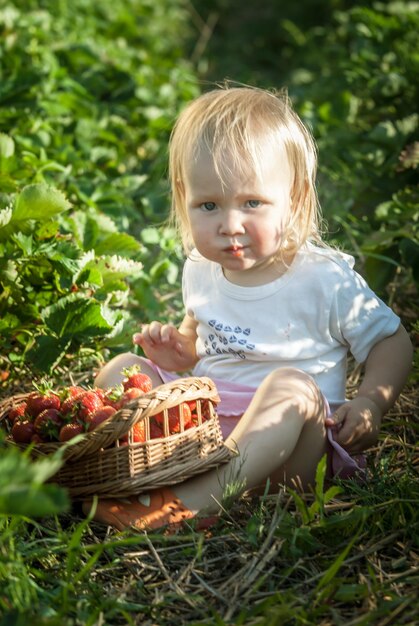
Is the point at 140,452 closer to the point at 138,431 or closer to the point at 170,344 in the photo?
the point at 138,431

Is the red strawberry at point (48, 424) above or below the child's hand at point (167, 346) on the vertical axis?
above

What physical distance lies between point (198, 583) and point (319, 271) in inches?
38.0

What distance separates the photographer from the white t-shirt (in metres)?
2.61

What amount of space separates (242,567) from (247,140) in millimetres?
1116

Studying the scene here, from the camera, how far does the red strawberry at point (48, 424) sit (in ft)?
7.37

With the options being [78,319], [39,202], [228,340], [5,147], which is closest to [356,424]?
[228,340]

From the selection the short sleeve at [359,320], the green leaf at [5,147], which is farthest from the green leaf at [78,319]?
the green leaf at [5,147]

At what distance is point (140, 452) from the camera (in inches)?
88.6

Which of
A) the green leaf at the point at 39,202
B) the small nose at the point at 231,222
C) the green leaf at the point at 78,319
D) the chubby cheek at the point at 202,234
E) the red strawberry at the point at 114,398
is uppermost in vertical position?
the small nose at the point at 231,222

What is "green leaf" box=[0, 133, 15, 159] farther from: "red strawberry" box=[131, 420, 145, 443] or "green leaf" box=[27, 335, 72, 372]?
"red strawberry" box=[131, 420, 145, 443]

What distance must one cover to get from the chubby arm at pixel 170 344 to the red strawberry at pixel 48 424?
1.78ft

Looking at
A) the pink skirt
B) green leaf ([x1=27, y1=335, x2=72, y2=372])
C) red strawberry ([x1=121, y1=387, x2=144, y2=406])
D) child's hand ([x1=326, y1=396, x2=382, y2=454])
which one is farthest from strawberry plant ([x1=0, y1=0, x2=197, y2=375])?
child's hand ([x1=326, y1=396, x2=382, y2=454])

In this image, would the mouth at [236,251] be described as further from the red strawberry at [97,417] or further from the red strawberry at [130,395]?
the red strawberry at [97,417]

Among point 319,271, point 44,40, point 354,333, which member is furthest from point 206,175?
point 44,40
